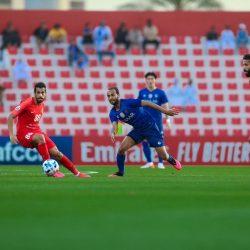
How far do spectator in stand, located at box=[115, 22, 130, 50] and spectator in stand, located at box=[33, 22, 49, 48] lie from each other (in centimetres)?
246

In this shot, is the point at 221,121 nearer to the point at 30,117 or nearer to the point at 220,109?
the point at 220,109

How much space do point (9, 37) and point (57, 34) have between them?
1717mm

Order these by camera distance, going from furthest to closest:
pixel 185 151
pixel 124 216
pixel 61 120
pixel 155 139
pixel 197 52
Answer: pixel 197 52, pixel 61 120, pixel 185 151, pixel 155 139, pixel 124 216

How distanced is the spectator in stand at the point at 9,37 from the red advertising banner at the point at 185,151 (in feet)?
28.1

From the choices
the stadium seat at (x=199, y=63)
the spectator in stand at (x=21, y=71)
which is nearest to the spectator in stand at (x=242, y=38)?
the stadium seat at (x=199, y=63)

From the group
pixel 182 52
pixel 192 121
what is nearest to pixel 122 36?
pixel 182 52

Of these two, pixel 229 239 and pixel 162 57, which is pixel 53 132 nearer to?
pixel 162 57

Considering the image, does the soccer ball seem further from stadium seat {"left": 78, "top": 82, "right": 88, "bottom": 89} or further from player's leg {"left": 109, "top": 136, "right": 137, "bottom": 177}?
stadium seat {"left": 78, "top": 82, "right": 88, "bottom": 89}

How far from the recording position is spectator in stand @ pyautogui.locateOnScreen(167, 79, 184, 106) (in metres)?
35.4

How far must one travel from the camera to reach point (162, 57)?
122ft

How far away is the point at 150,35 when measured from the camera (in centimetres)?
3669

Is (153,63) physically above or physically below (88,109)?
above

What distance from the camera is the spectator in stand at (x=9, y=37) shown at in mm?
35688

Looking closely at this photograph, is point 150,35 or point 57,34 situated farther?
point 150,35
